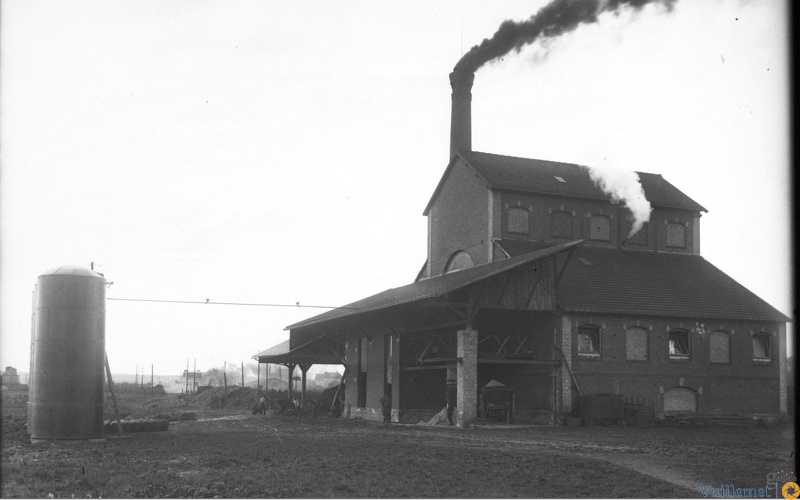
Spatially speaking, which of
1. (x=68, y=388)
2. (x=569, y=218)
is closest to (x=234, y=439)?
(x=68, y=388)

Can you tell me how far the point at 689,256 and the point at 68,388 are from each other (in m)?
27.1

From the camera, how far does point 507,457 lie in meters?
15.5

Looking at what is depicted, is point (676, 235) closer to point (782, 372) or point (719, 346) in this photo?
point (719, 346)

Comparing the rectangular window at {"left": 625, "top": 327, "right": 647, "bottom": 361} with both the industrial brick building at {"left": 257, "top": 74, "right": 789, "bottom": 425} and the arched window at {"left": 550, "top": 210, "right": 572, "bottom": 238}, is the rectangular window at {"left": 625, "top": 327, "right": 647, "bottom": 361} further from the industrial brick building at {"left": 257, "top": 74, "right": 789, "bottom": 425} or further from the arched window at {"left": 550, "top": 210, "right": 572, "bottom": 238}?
the arched window at {"left": 550, "top": 210, "right": 572, "bottom": 238}

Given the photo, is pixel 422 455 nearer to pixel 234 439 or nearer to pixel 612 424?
pixel 234 439

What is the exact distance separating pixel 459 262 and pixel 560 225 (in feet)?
15.4

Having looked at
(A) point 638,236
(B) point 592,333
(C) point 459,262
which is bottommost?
(B) point 592,333

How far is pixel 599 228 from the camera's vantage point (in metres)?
36.1

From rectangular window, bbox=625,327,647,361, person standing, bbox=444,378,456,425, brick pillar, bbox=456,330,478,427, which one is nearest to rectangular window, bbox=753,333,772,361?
rectangular window, bbox=625,327,647,361

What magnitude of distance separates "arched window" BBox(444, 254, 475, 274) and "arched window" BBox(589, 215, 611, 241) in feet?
17.6

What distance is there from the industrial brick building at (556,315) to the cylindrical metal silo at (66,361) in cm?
958

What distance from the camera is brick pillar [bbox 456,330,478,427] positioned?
26422 millimetres

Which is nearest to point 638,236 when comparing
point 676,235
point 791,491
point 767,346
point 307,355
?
point 676,235

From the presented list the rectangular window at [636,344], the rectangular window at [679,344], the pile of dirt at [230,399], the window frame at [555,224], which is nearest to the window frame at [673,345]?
the rectangular window at [679,344]
